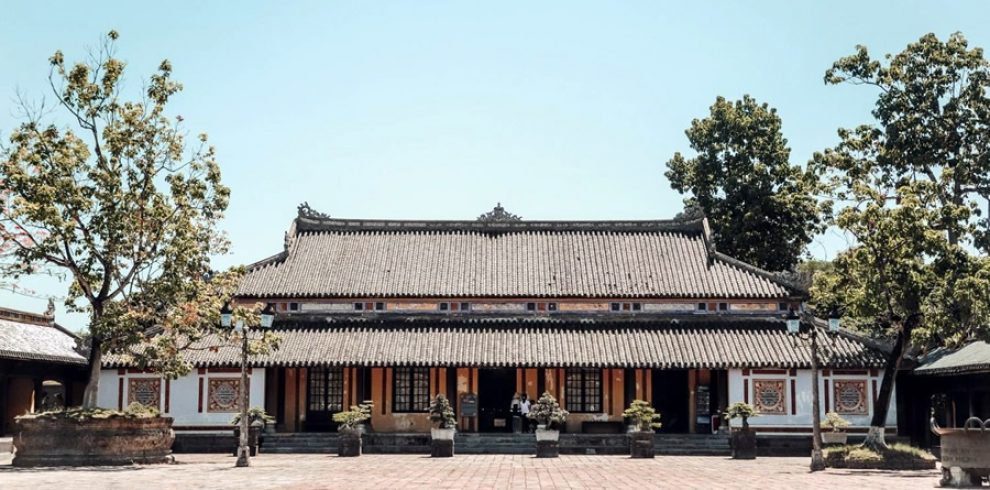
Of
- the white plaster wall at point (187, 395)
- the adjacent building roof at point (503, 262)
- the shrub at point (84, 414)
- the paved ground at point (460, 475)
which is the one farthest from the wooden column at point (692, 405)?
the shrub at point (84, 414)

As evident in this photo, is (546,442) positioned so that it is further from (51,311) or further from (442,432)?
(51,311)

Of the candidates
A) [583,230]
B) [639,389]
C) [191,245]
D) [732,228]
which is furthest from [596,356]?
[732,228]

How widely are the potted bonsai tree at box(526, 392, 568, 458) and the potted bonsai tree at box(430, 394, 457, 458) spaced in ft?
7.44

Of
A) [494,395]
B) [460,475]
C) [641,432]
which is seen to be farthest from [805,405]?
[460,475]

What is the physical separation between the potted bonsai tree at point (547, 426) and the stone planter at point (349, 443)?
4.87 meters

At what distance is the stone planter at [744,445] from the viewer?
30.9 m

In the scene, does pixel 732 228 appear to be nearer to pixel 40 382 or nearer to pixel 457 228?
pixel 457 228

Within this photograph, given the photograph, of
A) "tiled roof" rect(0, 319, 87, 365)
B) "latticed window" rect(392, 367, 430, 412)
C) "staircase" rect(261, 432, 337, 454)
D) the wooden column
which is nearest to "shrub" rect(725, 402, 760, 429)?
the wooden column

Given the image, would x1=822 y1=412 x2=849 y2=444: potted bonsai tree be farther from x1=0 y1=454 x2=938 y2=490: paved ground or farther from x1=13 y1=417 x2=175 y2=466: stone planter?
x1=13 y1=417 x2=175 y2=466: stone planter

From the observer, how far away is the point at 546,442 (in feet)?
100

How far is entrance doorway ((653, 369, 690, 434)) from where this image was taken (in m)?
37.4

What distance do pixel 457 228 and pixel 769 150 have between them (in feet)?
54.7

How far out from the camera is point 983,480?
2059 cm

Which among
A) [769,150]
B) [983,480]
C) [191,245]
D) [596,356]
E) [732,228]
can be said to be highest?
[769,150]
